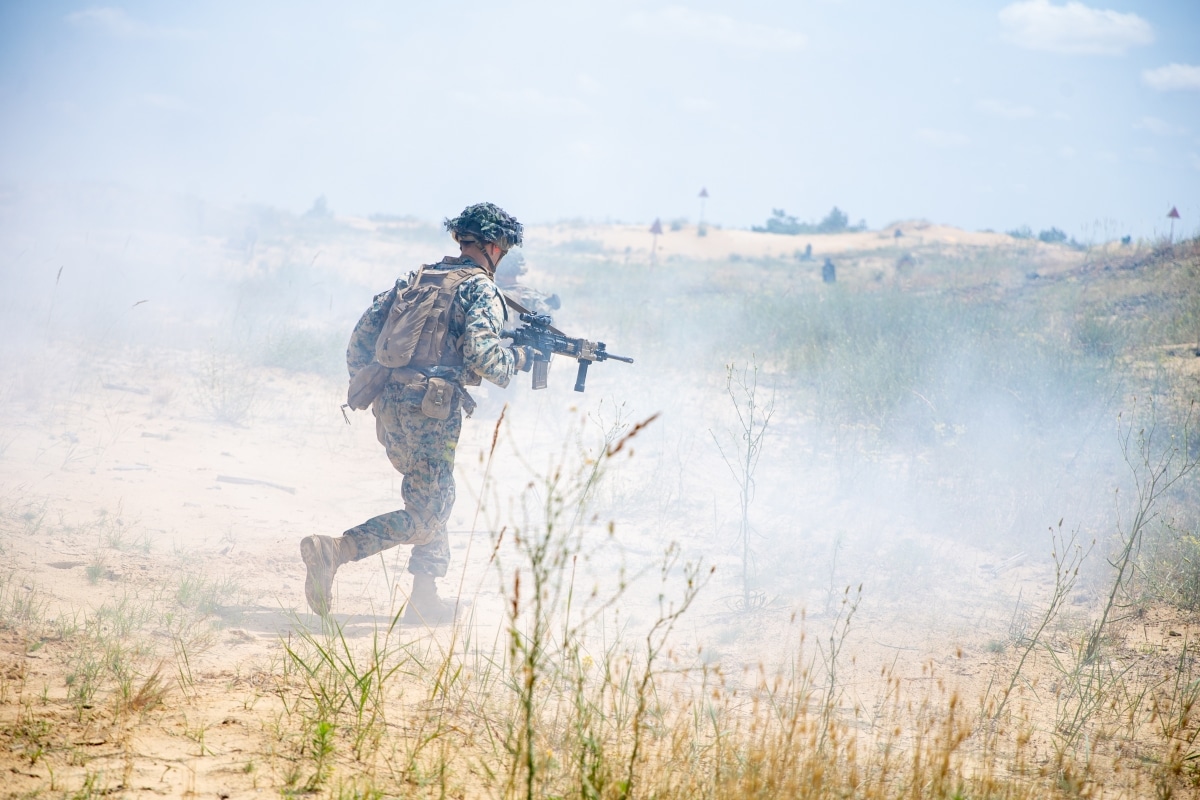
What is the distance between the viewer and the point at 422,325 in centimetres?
365

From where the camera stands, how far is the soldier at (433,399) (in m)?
3.63

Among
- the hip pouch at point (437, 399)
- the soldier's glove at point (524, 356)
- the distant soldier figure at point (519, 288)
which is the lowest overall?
the hip pouch at point (437, 399)

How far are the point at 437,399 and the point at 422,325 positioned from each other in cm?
34

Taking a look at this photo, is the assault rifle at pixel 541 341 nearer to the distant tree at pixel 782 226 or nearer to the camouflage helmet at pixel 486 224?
the camouflage helmet at pixel 486 224

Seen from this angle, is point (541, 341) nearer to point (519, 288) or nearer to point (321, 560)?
point (321, 560)

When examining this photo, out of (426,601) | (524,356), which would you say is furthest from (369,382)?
(426,601)

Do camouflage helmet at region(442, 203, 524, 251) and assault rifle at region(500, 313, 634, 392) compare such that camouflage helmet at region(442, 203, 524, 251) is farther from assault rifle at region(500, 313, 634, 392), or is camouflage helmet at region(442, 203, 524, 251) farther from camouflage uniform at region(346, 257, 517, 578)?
assault rifle at region(500, 313, 634, 392)

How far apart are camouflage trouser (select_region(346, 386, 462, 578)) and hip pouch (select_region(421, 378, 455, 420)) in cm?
7

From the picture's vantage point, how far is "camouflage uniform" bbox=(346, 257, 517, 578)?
3.66 metres

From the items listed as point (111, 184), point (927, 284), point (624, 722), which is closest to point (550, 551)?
point (624, 722)

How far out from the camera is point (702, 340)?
395 inches

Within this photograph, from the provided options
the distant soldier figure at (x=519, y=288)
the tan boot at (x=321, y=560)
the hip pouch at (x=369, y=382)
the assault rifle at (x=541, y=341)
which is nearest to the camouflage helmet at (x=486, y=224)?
the assault rifle at (x=541, y=341)

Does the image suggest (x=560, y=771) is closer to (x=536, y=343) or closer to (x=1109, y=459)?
(x=536, y=343)

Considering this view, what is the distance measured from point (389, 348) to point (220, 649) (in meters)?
1.40
